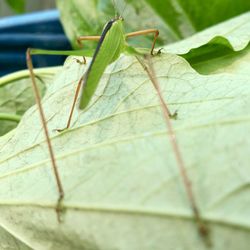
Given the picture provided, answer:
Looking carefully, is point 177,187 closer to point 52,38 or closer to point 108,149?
point 108,149

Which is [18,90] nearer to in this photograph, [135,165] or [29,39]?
[29,39]

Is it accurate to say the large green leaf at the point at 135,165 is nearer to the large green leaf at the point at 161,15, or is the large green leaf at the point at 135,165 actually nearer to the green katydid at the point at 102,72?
the green katydid at the point at 102,72

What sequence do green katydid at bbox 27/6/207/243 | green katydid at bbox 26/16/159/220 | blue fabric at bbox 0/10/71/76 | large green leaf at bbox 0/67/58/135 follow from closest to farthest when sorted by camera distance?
green katydid at bbox 27/6/207/243, green katydid at bbox 26/16/159/220, large green leaf at bbox 0/67/58/135, blue fabric at bbox 0/10/71/76

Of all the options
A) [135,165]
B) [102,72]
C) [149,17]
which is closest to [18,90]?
[149,17]

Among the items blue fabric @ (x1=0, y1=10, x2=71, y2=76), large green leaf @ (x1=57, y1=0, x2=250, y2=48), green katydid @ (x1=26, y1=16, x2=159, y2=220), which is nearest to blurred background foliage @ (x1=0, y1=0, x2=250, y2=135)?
large green leaf @ (x1=57, y1=0, x2=250, y2=48)

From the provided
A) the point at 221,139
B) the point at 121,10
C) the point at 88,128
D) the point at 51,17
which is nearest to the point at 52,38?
the point at 51,17

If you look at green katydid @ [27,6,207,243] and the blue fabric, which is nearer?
green katydid @ [27,6,207,243]

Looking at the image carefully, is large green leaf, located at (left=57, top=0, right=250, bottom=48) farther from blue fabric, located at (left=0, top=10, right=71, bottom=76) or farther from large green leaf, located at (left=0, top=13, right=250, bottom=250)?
large green leaf, located at (left=0, top=13, right=250, bottom=250)
